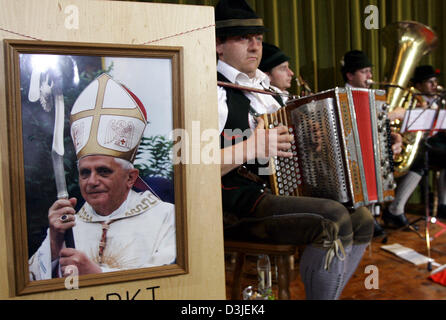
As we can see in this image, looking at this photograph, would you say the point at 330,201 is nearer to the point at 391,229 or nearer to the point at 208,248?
the point at 208,248

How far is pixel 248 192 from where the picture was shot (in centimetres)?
145

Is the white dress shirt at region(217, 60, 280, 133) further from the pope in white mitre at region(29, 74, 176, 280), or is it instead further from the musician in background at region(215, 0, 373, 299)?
the pope in white mitre at region(29, 74, 176, 280)

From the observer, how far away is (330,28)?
2512 millimetres

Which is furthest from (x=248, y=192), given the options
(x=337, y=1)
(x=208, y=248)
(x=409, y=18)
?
(x=409, y=18)

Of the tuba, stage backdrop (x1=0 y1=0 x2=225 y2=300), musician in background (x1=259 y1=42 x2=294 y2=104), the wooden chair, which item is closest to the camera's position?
stage backdrop (x1=0 y1=0 x2=225 y2=300)

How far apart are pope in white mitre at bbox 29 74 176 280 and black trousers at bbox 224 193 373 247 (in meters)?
0.60

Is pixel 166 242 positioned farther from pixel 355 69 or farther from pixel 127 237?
pixel 355 69

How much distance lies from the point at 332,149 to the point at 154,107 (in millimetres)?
755

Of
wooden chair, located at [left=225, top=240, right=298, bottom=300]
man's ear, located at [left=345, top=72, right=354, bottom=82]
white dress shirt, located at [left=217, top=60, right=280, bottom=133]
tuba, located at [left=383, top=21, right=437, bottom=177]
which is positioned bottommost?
wooden chair, located at [left=225, top=240, right=298, bottom=300]

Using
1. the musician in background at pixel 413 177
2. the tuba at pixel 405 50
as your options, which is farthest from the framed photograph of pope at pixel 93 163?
the musician in background at pixel 413 177

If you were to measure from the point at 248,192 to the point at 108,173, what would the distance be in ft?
2.23

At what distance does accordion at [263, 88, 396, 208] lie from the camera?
1.39 metres

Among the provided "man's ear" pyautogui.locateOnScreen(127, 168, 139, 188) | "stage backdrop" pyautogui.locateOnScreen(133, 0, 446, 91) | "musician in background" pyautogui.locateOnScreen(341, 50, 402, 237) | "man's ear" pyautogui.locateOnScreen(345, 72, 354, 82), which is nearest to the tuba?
"stage backdrop" pyautogui.locateOnScreen(133, 0, 446, 91)
